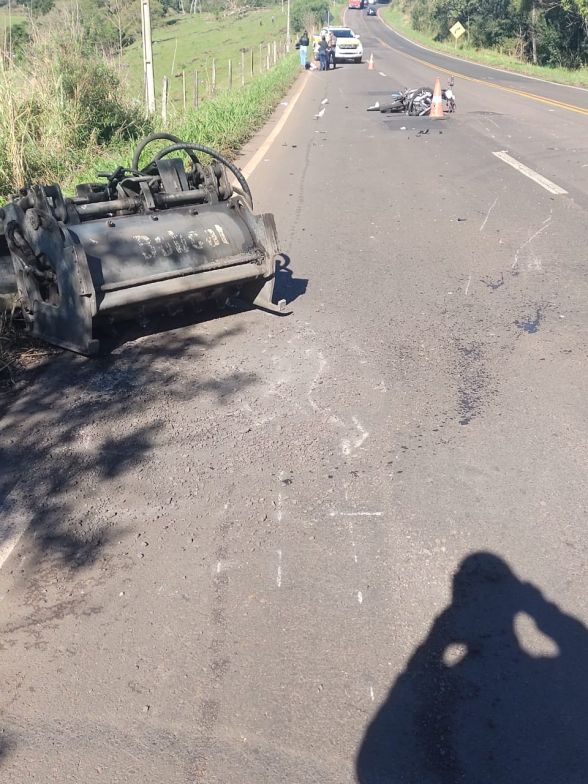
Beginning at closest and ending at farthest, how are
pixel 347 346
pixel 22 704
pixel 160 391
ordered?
pixel 22 704
pixel 160 391
pixel 347 346

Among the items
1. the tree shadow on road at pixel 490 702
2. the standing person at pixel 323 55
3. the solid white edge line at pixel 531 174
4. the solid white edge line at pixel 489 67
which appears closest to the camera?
the tree shadow on road at pixel 490 702

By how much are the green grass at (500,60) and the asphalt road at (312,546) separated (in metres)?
29.6

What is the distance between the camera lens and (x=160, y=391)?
518 centimetres

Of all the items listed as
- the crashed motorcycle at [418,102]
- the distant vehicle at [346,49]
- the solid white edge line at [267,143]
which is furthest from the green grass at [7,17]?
the distant vehicle at [346,49]

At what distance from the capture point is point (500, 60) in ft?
148

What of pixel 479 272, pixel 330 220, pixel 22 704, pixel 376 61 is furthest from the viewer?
pixel 376 61

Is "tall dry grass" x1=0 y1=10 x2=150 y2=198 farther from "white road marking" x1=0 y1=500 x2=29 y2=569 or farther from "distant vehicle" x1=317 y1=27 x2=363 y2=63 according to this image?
"distant vehicle" x1=317 y1=27 x2=363 y2=63

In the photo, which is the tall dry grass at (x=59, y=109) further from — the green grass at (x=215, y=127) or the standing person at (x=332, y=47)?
the standing person at (x=332, y=47)

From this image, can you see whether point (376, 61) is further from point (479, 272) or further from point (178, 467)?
point (178, 467)

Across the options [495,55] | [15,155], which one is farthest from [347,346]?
[495,55]

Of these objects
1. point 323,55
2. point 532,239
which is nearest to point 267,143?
point 532,239

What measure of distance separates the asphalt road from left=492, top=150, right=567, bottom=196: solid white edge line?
13.8 feet

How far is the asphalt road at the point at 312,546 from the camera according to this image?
8.84 feet

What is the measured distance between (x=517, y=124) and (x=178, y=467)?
16.3m
